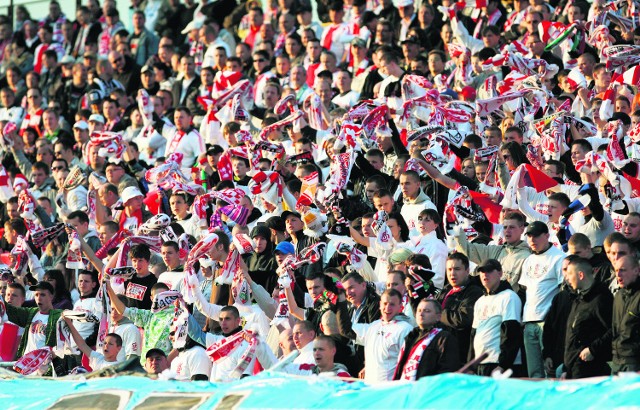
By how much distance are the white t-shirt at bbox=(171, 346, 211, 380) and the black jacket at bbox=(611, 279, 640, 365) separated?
348 cm

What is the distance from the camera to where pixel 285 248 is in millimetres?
12242

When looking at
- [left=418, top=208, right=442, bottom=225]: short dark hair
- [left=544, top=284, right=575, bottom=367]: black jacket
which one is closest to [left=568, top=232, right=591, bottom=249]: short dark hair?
[left=544, top=284, right=575, bottom=367]: black jacket

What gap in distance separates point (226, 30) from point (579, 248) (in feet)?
32.9

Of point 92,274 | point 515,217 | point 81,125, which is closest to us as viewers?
point 515,217

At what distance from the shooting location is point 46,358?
469 inches

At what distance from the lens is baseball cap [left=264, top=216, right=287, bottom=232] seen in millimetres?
12867

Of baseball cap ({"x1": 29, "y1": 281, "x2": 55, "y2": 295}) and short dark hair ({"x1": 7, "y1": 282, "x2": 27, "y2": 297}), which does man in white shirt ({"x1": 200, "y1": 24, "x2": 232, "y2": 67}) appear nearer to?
short dark hair ({"x1": 7, "y1": 282, "x2": 27, "y2": 297})

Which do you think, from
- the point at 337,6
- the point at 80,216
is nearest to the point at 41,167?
the point at 80,216

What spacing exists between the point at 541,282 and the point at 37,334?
5.11 metres

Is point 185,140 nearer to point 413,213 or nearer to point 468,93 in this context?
point 468,93

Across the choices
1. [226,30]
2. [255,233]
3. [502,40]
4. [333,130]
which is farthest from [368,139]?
[226,30]

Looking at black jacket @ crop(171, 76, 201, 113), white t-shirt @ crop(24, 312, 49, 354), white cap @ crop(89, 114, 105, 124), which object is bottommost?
white t-shirt @ crop(24, 312, 49, 354)

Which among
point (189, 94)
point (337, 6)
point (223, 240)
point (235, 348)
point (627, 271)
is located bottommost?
point (235, 348)

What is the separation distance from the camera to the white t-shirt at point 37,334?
1291cm
